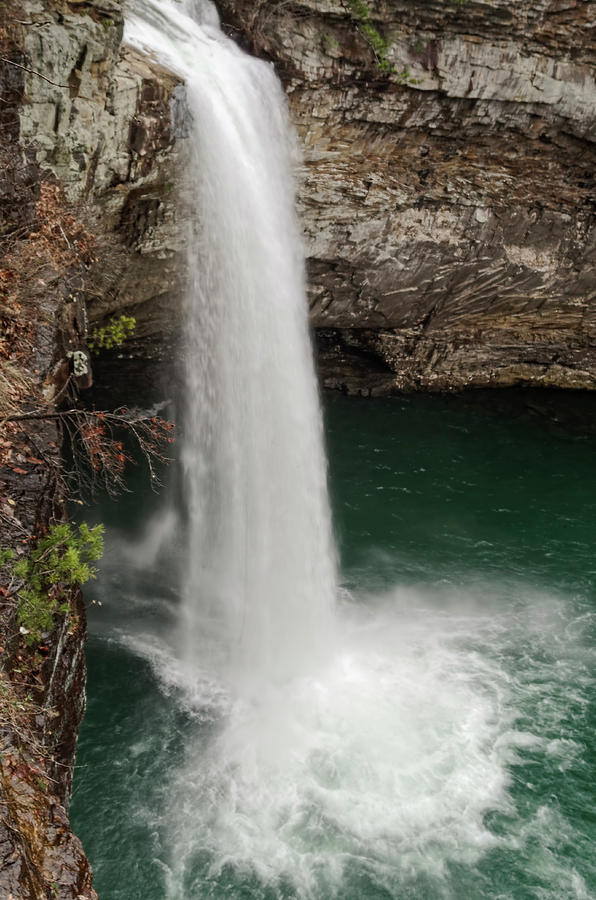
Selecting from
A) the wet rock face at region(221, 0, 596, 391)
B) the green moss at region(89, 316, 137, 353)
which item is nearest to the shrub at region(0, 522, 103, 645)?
the green moss at region(89, 316, 137, 353)

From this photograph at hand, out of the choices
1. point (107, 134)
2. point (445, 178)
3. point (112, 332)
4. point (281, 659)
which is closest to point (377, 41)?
point (445, 178)

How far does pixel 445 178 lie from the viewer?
615 inches

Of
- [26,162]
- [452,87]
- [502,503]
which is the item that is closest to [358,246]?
[452,87]

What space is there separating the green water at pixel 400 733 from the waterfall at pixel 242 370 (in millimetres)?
1032

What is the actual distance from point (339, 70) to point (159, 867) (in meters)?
13.9

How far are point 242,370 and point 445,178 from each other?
7.49 m

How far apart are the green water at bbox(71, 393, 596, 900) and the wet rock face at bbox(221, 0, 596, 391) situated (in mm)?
5771

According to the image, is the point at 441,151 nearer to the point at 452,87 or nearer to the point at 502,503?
the point at 452,87

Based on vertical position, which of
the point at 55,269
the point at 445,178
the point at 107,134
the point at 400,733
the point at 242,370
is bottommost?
the point at 400,733

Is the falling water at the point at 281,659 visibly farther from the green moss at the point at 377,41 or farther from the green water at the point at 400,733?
the green moss at the point at 377,41

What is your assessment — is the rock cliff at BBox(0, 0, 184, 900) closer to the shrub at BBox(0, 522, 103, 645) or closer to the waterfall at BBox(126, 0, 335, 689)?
the shrub at BBox(0, 522, 103, 645)

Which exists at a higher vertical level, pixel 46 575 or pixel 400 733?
pixel 46 575

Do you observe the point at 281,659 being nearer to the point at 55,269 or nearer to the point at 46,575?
the point at 46,575

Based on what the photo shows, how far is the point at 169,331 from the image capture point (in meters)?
16.5
